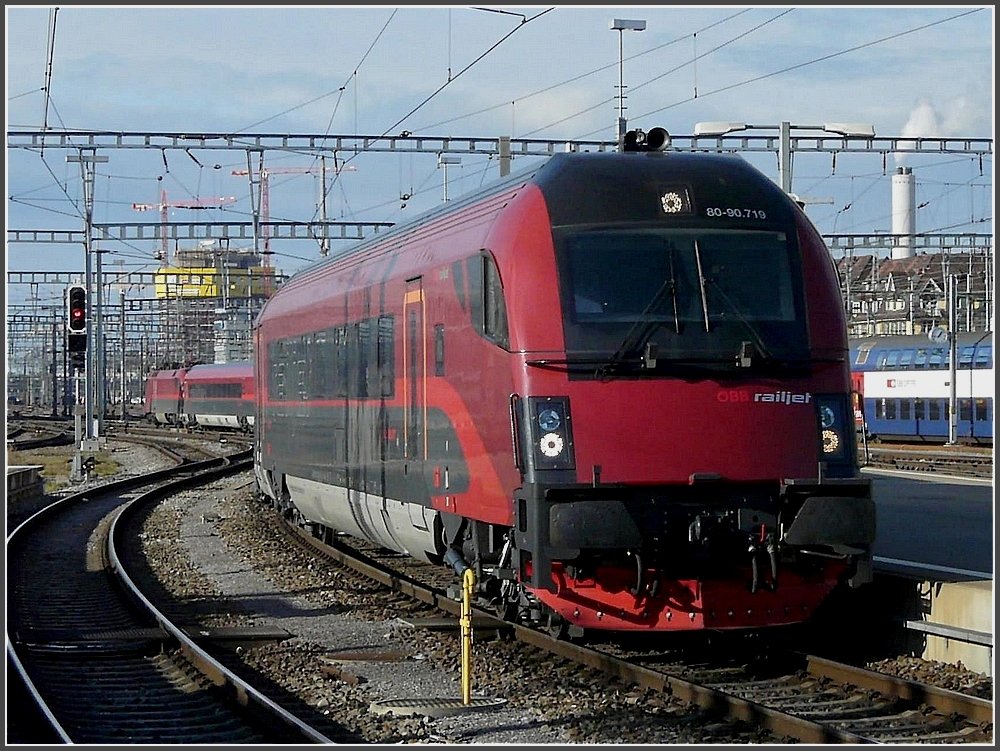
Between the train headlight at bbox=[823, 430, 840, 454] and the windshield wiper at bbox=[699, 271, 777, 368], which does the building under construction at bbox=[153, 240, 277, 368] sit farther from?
the train headlight at bbox=[823, 430, 840, 454]

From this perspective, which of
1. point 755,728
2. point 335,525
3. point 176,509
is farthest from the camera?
point 176,509

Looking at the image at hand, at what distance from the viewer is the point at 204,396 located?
68062 mm

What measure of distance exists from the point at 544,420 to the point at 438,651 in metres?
2.68

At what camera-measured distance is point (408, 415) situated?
42.6 feet

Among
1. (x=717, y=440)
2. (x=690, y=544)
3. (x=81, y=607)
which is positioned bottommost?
(x=81, y=607)

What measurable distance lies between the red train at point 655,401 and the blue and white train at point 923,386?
31.2m

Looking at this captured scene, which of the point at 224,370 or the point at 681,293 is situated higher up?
the point at 224,370

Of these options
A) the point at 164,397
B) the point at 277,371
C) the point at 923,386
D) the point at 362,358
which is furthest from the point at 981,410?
the point at 164,397

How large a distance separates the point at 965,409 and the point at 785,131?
2108 centimetres

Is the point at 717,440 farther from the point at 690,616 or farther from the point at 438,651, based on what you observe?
the point at 438,651

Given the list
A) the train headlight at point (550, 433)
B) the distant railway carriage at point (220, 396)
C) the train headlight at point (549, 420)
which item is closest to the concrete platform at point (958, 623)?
the train headlight at point (550, 433)

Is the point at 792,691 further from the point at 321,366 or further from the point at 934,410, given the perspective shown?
the point at 934,410

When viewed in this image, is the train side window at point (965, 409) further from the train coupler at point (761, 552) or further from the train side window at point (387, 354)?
the train coupler at point (761, 552)

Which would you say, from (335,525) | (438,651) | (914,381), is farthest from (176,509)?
(914,381)
